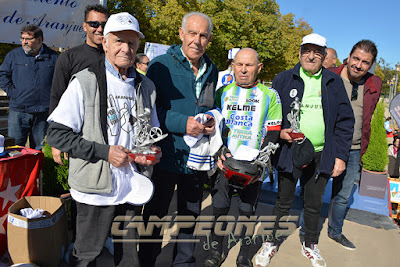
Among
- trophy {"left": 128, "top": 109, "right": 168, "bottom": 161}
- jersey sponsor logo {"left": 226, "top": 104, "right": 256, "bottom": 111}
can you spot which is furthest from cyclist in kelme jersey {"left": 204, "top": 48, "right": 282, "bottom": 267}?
trophy {"left": 128, "top": 109, "right": 168, "bottom": 161}

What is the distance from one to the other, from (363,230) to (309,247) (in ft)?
4.56

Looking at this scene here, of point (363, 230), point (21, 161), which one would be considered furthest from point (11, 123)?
point (363, 230)

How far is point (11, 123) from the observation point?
425cm

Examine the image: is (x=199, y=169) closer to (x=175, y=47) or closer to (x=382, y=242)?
(x=175, y=47)

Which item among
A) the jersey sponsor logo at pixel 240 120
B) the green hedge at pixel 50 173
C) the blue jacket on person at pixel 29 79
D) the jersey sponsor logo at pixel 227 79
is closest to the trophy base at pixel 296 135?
the jersey sponsor logo at pixel 240 120

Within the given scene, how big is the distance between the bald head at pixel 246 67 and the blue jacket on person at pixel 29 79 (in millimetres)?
2833

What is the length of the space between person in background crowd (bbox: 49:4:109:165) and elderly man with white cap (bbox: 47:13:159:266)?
0.65m

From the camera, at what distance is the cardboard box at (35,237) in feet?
8.46

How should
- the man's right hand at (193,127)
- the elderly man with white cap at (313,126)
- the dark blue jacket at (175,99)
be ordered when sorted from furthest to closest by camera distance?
1. the elderly man with white cap at (313,126)
2. the dark blue jacket at (175,99)
3. the man's right hand at (193,127)

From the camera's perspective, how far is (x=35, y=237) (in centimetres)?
261

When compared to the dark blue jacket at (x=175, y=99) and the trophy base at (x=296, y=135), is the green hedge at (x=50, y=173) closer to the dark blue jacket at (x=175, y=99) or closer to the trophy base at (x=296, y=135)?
the dark blue jacket at (x=175, y=99)

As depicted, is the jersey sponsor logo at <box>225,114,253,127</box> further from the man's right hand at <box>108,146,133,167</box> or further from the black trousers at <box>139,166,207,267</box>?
the man's right hand at <box>108,146,133,167</box>

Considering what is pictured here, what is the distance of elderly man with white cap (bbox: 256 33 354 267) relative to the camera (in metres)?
2.97

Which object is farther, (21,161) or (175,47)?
(21,161)
